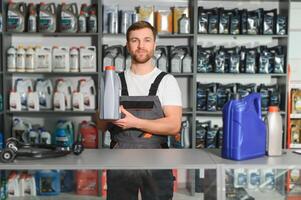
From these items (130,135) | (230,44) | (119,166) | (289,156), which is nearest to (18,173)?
(119,166)

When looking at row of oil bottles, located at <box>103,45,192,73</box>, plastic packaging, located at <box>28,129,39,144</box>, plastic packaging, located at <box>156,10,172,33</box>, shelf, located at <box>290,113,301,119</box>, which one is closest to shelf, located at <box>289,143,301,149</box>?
shelf, located at <box>290,113,301,119</box>

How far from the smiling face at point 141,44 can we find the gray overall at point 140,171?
17 cm

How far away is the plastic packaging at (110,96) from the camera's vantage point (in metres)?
2.10

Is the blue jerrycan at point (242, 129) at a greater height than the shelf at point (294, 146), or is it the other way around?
the blue jerrycan at point (242, 129)

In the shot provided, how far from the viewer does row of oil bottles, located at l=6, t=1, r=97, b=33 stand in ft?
15.5

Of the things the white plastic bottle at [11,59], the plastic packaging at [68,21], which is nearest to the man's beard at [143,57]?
the plastic packaging at [68,21]

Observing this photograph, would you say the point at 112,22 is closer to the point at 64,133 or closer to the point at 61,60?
the point at 61,60

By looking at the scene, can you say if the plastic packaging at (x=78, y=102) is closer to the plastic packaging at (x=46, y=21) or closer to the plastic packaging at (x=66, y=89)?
the plastic packaging at (x=66, y=89)

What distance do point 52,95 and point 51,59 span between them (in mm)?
427

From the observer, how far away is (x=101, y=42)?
15.6 ft

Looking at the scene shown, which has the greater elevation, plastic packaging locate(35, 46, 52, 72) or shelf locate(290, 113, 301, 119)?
plastic packaging locate(35, 46, 52, 72)

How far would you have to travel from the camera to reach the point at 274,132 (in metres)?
2.09

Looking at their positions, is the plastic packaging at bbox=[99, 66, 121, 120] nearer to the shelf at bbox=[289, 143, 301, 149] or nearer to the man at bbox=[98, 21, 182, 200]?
the man at bbox=[98, 21, 182, 200]

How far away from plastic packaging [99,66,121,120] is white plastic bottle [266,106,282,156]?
2.51ft
